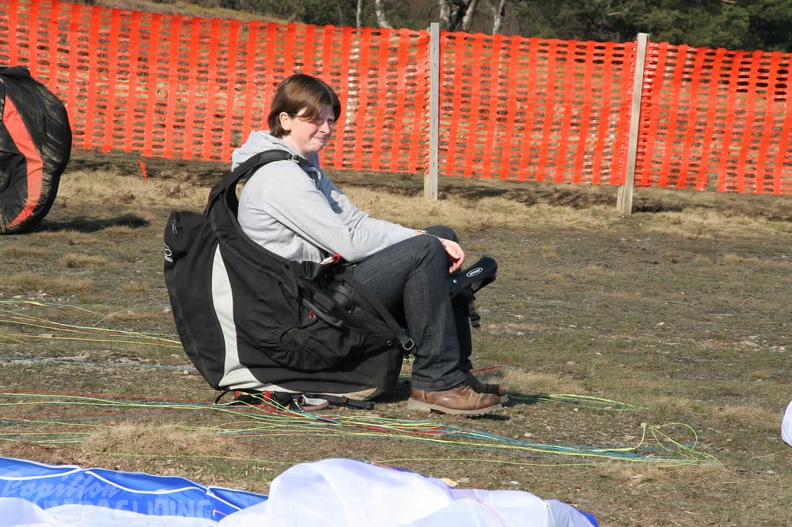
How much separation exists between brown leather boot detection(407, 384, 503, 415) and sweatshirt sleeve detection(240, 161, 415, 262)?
2.02ft

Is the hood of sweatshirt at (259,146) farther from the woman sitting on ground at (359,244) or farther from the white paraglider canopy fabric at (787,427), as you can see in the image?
the white paraglider canopy fabric at (787,427)

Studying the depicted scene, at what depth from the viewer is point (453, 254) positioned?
406 centimetres

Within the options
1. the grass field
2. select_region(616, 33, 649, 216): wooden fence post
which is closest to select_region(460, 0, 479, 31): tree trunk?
select_region(616, 33, 649, 216): wooden fence post

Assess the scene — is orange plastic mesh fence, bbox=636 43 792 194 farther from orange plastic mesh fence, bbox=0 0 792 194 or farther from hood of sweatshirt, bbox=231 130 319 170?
hood of sweatshirt, bbox=231 130 319 170

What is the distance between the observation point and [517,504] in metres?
2.57

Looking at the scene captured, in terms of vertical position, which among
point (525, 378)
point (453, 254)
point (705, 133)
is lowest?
point (525, 378)

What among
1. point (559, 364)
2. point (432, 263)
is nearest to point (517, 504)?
point (432, 263)

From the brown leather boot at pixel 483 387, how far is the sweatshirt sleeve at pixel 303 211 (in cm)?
67

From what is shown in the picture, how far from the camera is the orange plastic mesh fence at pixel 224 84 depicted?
1237 cm

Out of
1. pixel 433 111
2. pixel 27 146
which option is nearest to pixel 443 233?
pixel 27 146

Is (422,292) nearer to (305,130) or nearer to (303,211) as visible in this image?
(303,211)

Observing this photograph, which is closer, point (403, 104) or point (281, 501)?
point (281, 501)

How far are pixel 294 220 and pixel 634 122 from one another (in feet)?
27.7

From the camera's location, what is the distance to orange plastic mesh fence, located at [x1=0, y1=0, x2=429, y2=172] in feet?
40.6
